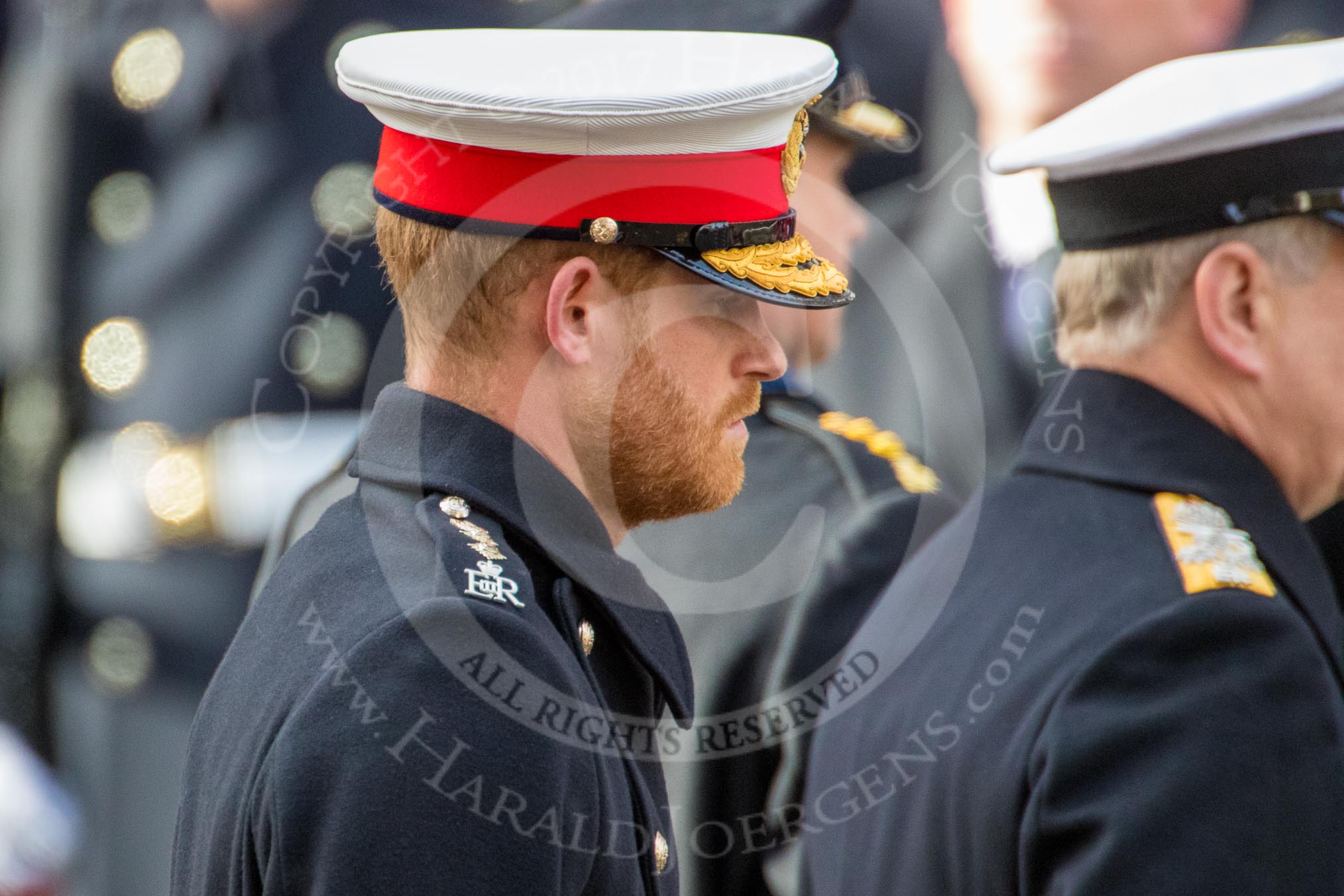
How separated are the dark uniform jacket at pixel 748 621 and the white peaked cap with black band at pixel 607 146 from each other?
1062mm

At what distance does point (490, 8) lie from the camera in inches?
122

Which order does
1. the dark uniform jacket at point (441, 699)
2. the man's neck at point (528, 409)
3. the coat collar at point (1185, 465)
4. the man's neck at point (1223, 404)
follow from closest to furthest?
the dark uniform jacket at point (441, 699)
the man's neck at point (528, 409)
the coat collar at point (1185, 465)
the man's neck at point (1223, 404)

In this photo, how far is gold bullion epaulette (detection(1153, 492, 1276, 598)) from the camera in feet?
5.82

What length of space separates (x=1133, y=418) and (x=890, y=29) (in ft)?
4.13

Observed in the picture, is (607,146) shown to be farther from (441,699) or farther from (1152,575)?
(1152,575)

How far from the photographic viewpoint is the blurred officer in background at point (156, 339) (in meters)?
3.19

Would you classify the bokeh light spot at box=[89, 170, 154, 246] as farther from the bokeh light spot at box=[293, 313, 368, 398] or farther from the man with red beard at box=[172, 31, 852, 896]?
the man with red beard at box=[172, 31, 852, 896]

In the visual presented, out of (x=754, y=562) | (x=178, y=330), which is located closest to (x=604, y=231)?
(x=754, y=562)

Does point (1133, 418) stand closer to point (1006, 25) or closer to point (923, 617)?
point (923, 617)

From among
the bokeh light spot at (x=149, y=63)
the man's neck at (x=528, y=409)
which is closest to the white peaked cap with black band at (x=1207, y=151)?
the man's neck at (x=528, y=409)

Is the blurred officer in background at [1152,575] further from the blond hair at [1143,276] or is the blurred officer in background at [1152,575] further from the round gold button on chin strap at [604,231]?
the round gold button on chin strap at [604,231]

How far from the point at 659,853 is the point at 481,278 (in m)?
0.65

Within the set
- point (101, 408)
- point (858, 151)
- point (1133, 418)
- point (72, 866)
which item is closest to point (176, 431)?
point (101, 408)

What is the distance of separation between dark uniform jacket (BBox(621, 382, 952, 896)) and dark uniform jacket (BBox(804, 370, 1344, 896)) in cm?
48
